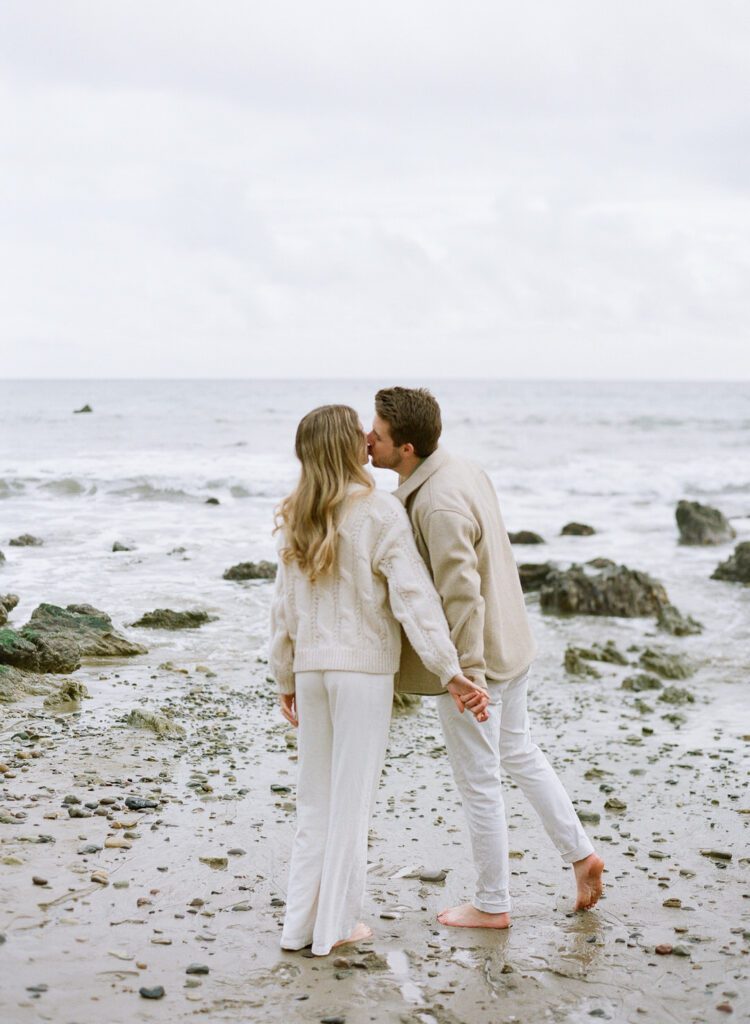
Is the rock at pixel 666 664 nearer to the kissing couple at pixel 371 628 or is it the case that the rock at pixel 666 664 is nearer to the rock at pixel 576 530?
the kissing couple at pixel 371 628

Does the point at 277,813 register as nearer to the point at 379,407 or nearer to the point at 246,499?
the point at 379,407

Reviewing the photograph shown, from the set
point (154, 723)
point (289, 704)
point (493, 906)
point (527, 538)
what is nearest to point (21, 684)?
point (154, 723)

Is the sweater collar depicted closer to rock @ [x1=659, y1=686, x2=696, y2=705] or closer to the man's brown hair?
the man's brown hair

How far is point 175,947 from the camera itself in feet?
13.1

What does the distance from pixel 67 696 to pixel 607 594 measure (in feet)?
23.6

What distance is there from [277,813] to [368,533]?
2.29 m

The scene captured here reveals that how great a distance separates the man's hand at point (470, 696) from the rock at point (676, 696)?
16.6ft

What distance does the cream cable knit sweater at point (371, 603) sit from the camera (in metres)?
3.90

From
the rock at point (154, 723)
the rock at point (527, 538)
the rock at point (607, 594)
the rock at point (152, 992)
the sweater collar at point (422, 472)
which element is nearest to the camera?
the rock at point (152, 992)

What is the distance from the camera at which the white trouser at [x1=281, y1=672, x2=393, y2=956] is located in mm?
3936

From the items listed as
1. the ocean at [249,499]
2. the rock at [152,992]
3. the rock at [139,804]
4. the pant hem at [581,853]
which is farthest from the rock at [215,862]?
the ocean at [249,499]

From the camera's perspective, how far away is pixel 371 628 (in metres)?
3.94

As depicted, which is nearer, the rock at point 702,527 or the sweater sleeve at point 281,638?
the sweater sleeve at point 281,638

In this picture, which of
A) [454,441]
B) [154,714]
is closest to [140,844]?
[154,714]
